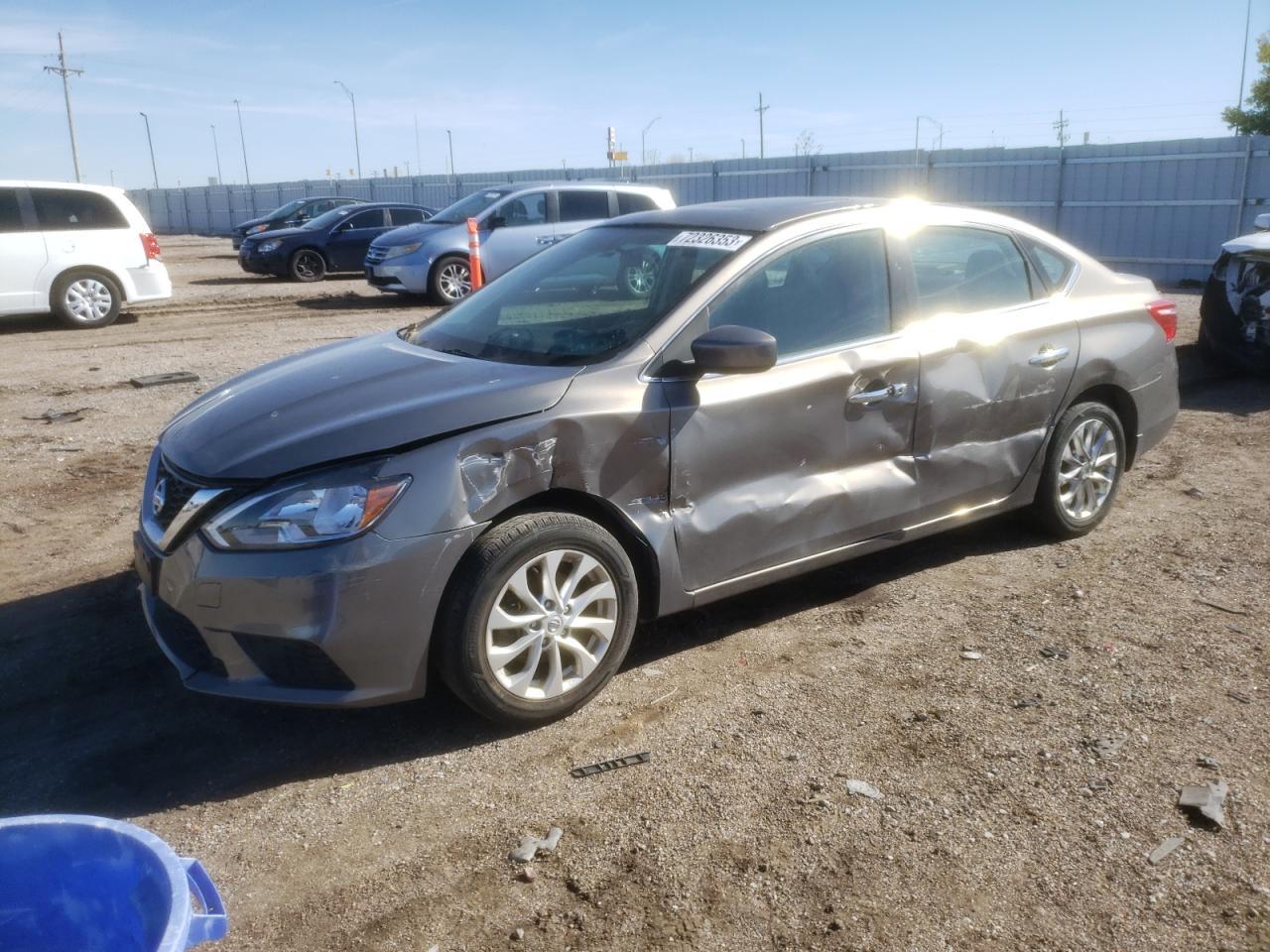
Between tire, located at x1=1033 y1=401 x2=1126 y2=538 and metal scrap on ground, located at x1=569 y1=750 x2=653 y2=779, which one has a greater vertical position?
tire, located at x1=1033 y1=401 x2=1126 y2=538

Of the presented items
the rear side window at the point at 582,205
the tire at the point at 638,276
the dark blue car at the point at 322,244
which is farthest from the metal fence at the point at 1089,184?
the tire at the point at 638,276

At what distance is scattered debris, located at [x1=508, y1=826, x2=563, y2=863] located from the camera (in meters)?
3.04

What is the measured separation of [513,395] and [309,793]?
54.9 inches

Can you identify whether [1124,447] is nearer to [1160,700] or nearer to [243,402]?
[1160,700]

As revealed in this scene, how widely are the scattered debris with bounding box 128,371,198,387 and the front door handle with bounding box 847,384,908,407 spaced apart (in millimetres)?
7112

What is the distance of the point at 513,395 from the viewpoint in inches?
144

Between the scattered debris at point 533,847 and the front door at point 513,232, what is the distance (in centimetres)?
1281

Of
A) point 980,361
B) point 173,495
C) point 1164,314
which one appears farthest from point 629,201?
point 173,495

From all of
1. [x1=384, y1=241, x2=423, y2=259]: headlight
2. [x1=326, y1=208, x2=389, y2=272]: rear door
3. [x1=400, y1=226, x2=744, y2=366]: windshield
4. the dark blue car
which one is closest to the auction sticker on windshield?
[x1=400, y1=226, x2=744, y2=366]: windshield

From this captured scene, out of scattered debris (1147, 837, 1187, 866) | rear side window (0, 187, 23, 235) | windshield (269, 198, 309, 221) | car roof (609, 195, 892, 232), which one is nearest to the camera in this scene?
scattered debris (1147, 837, 1187, 866)

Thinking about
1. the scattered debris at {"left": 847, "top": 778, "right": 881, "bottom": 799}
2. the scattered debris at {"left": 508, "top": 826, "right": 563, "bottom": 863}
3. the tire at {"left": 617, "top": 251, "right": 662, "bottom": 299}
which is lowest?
the scattered debris at {"left": 847, "top": 778, "right": 881, "bottom": 799}

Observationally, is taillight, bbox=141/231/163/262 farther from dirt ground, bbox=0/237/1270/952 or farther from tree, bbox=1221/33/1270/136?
tree, bbox=1221/33/1270/136

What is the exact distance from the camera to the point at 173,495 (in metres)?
3.64

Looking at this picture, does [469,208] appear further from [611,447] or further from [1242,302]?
[611,447]
